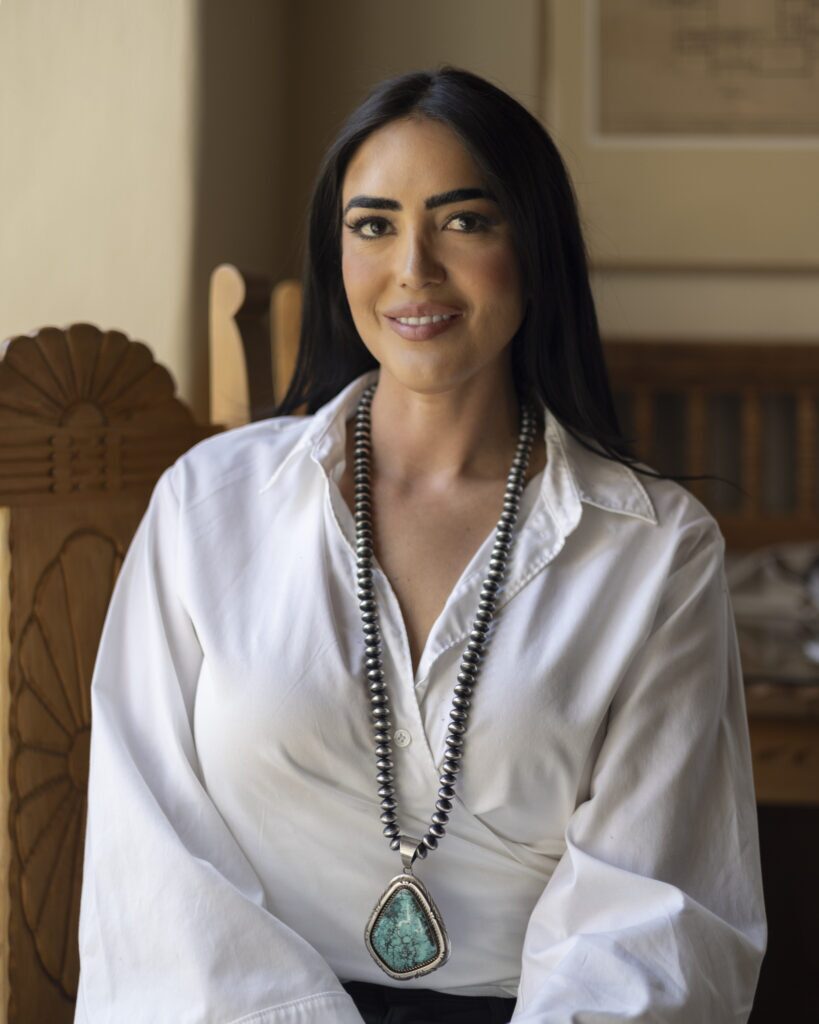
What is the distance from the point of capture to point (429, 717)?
1139mm

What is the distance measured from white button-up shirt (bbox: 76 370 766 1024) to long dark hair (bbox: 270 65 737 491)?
186 mm

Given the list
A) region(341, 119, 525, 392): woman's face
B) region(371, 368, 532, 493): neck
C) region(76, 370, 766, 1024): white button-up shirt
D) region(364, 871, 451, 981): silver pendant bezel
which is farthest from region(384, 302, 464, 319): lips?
region(364, 871, 451, 981): silver pendant bezel

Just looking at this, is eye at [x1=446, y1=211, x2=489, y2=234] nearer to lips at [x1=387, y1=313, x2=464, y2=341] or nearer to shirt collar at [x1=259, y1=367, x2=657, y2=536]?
lips at [x1=387, y1=313, x2=464, y2=341]

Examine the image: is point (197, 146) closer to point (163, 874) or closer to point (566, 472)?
point (566, 472)

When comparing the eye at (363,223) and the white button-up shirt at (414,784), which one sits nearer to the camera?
the white button-up shirt at (414,784)

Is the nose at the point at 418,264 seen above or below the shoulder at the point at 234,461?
above

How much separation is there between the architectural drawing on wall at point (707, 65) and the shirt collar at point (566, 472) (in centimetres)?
125

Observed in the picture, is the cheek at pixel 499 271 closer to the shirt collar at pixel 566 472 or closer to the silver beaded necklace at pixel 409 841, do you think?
the shirt collar at pixel 566 472

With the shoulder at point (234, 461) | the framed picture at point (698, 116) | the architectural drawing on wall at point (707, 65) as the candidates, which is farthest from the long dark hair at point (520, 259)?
the architectural drawing on wall at point (707, 65)

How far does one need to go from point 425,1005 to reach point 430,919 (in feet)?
0.30

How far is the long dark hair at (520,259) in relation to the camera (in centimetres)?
120

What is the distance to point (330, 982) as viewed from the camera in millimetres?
1088

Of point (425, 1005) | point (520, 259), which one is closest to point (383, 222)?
point (520, 259)

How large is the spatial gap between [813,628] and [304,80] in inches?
52.3
